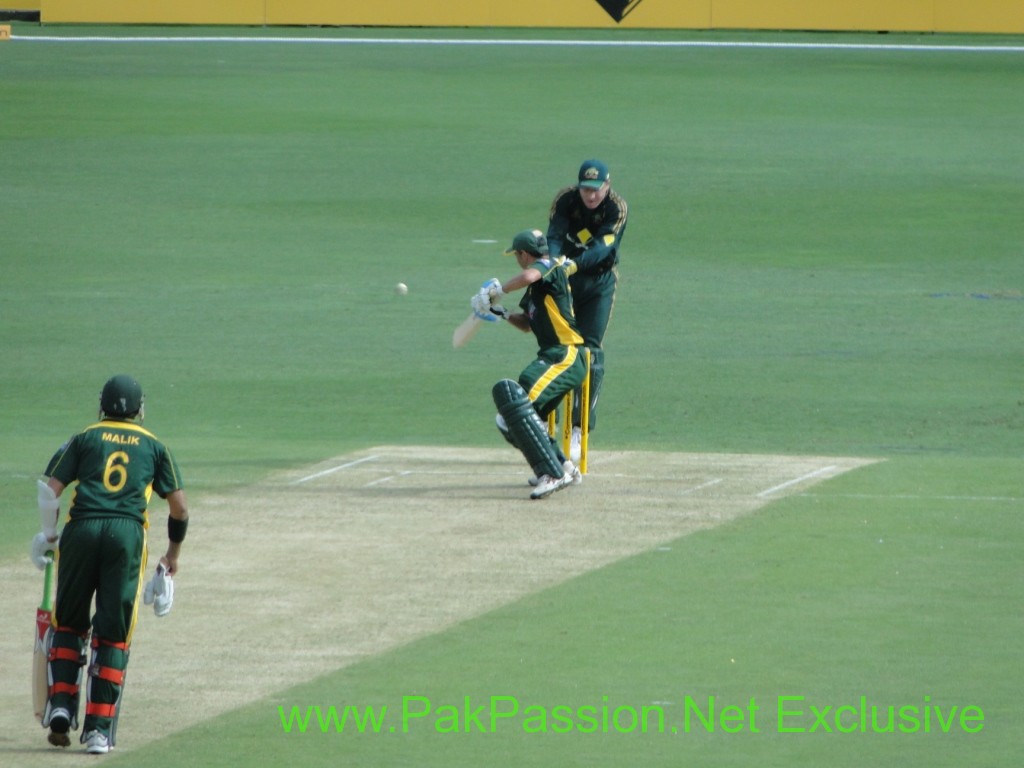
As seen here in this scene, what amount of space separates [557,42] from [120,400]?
33696mm

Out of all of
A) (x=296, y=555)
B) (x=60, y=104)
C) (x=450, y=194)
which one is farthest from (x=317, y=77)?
(x=296, y=555)

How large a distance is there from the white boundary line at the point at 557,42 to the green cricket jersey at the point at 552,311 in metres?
28.0

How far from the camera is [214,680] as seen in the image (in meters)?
8.98

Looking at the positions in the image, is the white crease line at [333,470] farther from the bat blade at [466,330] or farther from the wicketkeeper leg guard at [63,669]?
the wicketkeeper leg guard at [63,669]

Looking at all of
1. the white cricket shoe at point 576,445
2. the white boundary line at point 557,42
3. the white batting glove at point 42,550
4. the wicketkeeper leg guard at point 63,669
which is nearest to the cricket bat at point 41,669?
the wicketkeeper leg guard at point 63,669

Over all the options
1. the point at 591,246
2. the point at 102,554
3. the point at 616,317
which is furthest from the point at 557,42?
the point at 102,554

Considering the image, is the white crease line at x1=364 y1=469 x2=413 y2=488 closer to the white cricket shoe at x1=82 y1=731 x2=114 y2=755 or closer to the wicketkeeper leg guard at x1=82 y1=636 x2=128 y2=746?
the wicketkeeper leg guard at x1=82 y1=636 x2=128 y2=746

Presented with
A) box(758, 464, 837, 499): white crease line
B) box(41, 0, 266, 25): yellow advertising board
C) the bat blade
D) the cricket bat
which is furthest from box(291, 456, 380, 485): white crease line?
box(41, 0, 266, 25): yellow advertising board

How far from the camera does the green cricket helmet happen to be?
27.4 ft

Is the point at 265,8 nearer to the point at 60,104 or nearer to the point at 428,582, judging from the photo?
the point at 60,104

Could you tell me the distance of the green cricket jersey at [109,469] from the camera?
27.0 ft

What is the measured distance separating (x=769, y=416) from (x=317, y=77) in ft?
73.0

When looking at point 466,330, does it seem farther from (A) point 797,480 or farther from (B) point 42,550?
(B) point 42,550

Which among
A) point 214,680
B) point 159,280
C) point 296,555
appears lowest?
point 159,280
